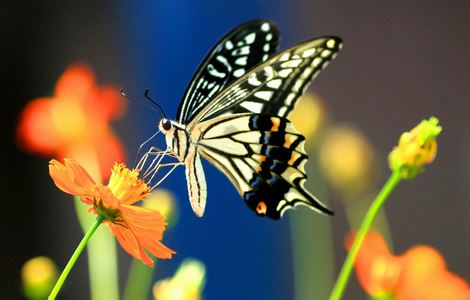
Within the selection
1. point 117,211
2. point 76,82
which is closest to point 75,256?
point 117,211

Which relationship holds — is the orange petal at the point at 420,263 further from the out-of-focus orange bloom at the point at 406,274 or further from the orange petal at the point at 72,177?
the orange petal at the point at 72,177

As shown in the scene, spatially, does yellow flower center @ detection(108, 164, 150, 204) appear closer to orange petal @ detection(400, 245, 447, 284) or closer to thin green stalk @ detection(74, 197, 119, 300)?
thin green stalk @ detection(74, 197, 119, 300)

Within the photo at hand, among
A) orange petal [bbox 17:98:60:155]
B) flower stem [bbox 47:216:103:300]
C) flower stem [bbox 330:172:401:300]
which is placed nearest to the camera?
flower stem [bbox 47:216:103:300]

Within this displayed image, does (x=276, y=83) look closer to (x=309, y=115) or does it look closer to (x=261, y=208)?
(x=261, y=208)

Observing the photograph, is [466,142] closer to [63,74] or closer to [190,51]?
[190,51]

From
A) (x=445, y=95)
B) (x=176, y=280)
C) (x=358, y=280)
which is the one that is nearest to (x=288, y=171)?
(x=176, y=280)

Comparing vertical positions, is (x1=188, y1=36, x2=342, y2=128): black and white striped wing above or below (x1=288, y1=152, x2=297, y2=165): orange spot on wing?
above

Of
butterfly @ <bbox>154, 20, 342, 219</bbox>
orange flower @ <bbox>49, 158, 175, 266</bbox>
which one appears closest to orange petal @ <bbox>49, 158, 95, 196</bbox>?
orange flower @ <bbox>49, 158, 175, 266</bbox>
